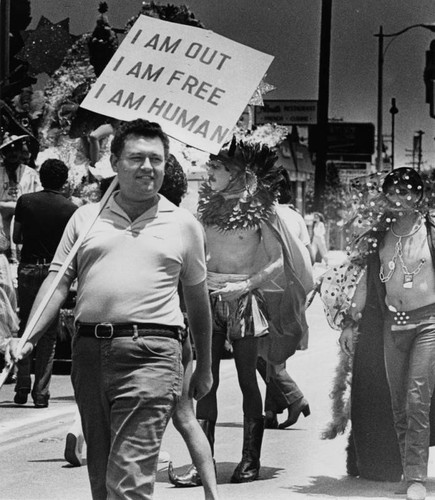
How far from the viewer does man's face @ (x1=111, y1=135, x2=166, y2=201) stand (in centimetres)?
536

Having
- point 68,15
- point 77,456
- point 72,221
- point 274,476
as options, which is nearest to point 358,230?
point 274,476

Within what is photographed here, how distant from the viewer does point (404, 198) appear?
24.5 ft

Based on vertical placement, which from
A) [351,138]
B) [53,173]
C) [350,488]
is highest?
[351,138]

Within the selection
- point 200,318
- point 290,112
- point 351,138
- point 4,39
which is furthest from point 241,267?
point 351,138

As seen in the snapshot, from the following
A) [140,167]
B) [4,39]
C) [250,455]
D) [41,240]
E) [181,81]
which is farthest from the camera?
[4,39]

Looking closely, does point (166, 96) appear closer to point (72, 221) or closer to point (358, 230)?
point (72, 221)

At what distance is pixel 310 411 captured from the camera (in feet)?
34.7

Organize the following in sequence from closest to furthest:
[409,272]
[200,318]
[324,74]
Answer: [200,318], [409,272], [324,74]

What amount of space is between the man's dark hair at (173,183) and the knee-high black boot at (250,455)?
1.54 m

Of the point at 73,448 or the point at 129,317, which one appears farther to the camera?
the point at 73,448

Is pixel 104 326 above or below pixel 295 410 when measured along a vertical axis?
above

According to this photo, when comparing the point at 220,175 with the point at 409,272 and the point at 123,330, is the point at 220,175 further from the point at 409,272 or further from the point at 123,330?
the point at 123,330

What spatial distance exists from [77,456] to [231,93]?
276 cm

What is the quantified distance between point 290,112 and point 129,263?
21.8m
